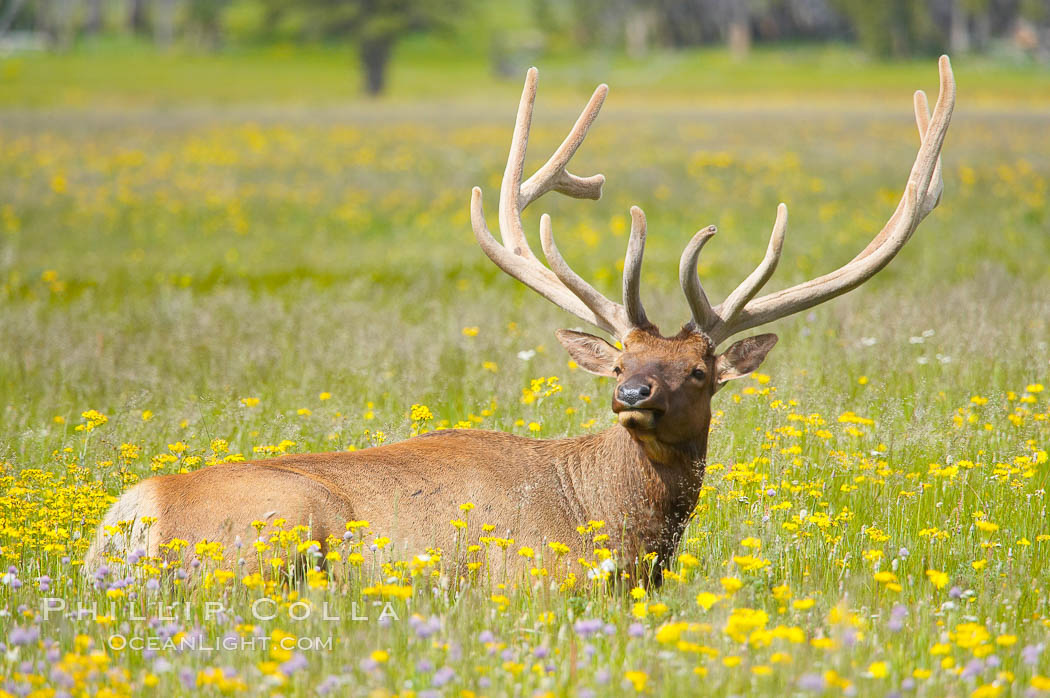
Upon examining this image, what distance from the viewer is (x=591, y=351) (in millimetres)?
5160

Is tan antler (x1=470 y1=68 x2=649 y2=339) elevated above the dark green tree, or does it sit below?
below

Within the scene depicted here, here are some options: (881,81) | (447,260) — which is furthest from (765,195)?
(881,81)

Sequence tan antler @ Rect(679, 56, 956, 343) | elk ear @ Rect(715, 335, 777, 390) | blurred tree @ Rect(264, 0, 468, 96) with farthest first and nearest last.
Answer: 1. blurred tree @ Rect(264, 0, 468, 96)
2. elk ear @ Rect(715, 335, 777, 390)
3. tan antler @ Rect(679, 56, 956, 343)

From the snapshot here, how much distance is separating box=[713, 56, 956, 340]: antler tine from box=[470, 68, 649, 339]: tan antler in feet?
1.52

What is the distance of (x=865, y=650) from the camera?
148 inches

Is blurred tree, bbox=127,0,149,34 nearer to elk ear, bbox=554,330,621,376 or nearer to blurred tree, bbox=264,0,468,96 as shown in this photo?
blurred tree, bbox=264,0,468,96

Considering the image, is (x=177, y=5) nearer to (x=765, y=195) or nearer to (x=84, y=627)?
(x=765, y=195)

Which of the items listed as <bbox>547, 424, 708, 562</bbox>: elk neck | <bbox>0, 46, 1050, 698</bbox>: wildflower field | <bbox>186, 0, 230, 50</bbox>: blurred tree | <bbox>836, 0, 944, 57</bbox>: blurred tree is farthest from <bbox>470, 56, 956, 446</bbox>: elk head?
<bbox>836, 0, 944, 57</bbox>: blurred tree

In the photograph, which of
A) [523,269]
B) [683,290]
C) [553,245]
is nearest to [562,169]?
[523,269]

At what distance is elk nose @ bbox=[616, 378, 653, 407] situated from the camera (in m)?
4.50

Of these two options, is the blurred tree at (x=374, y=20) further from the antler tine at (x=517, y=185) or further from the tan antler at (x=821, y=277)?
the tan antler at (x=821, y=277)

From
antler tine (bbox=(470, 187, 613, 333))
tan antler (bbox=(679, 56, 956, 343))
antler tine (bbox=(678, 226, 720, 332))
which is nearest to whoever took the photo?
antler tine (bbox=(678, 226, 720, 332))

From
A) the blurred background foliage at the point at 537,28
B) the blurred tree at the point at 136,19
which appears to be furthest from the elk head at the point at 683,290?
the blurred tree at the point at 136,19

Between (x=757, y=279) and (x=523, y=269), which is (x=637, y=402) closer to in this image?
(x=757, y=279)
